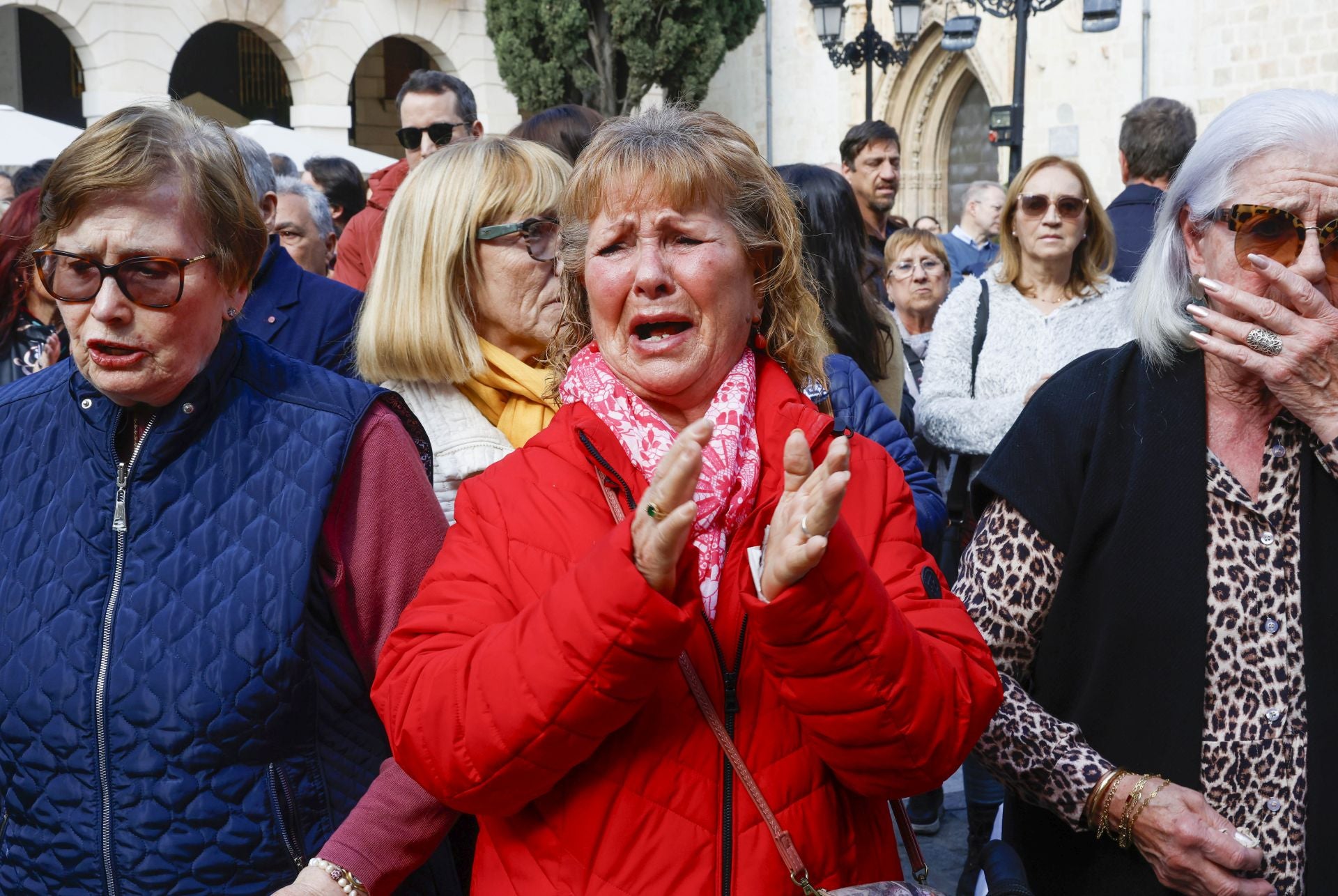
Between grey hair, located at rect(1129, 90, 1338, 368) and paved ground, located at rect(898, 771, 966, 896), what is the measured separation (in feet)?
8.39

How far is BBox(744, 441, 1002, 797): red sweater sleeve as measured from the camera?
1.75 metres

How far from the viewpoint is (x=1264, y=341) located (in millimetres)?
2244

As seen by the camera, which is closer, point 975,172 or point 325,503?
point 325,503

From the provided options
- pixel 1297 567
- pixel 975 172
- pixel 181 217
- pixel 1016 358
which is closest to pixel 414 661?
pixel 181 217

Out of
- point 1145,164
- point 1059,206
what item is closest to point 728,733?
point 1059,206

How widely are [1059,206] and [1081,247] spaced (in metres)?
0.20

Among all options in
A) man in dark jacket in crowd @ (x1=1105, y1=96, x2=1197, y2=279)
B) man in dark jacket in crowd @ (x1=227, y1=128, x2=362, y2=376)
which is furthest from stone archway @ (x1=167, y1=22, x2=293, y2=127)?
man in dark jacket in crowd @ (x1=227, y1=128, x2=362, y2=376)

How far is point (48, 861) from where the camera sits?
214 cm

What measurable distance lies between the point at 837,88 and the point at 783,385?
22.8 meters

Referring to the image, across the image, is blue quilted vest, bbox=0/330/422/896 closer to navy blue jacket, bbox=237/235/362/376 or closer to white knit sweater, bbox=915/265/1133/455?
navy blue jacket, bbox=237/235/362/376

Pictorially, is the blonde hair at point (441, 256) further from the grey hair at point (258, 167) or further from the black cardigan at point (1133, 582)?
the black cardigan at point (1133, 582)

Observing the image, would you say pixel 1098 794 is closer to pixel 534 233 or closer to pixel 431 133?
pixel 534 233

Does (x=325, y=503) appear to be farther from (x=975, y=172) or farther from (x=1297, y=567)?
(x=975, y=172)

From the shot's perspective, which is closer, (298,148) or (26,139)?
(26,139)
